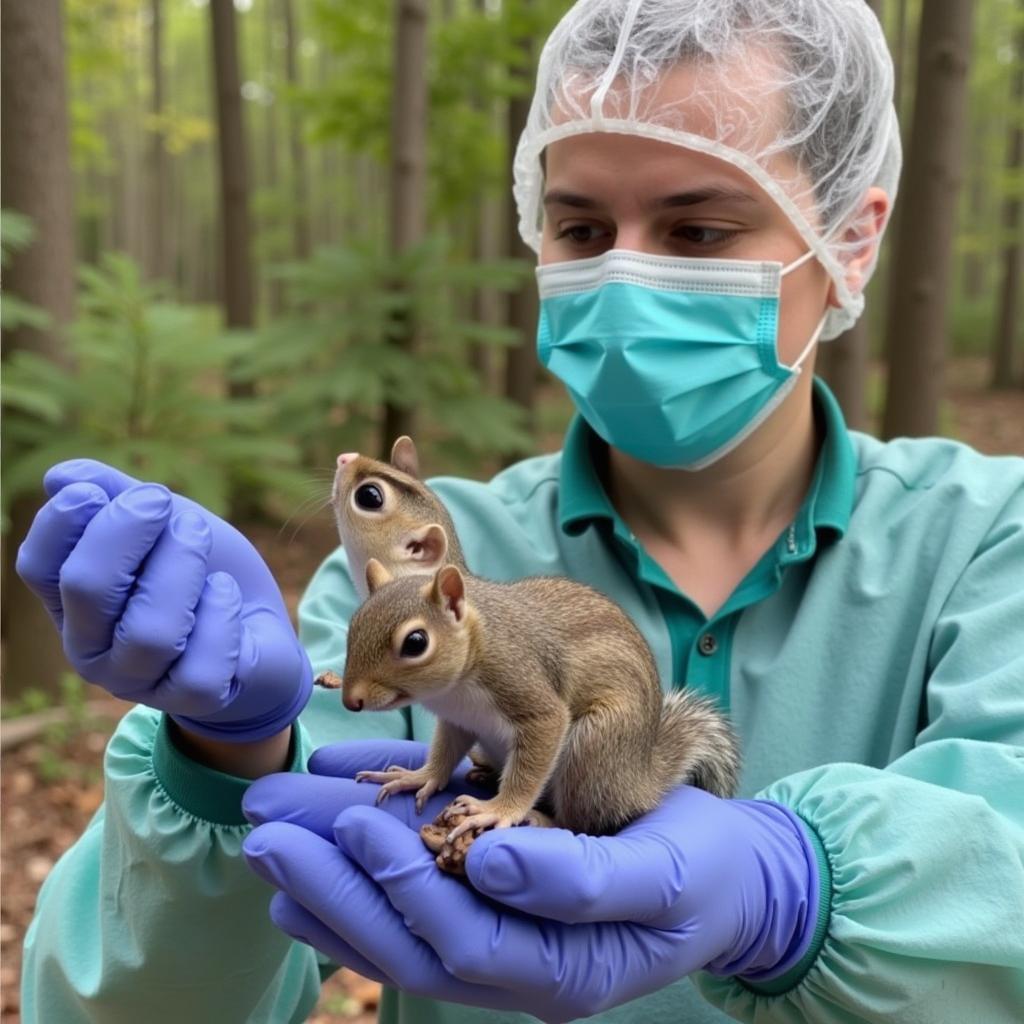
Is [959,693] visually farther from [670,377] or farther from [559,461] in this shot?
[559,461]

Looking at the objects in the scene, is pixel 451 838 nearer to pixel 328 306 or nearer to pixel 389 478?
pixel 389 478

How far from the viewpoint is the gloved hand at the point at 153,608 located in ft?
5.52

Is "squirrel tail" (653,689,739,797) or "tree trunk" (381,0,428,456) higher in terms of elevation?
"tree trunk" (381,0,428,456)

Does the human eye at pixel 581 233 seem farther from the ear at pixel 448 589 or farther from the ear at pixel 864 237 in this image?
the ear at pixel 448 589

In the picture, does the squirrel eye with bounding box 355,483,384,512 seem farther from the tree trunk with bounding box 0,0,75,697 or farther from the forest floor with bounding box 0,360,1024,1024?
the tree trunk with bounding box 0,0,75,697

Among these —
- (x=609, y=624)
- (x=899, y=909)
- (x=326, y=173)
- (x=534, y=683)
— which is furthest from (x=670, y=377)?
(x=326, y=173)

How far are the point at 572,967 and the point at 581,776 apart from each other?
30 centimetres

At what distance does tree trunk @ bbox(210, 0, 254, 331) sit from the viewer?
1072 centimetres

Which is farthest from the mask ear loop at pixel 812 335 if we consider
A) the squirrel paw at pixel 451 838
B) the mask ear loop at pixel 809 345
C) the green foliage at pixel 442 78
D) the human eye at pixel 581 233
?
the green foliage at pixel 442 78

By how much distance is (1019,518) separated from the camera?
2.39m

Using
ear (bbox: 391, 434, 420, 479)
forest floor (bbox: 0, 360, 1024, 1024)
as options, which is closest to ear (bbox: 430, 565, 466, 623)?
ear (bbox: 391, 434, 420, 479)

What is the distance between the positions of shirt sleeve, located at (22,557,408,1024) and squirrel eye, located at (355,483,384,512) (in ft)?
1.68

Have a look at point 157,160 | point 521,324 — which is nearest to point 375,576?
point 521,324

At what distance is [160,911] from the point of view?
2.02m
